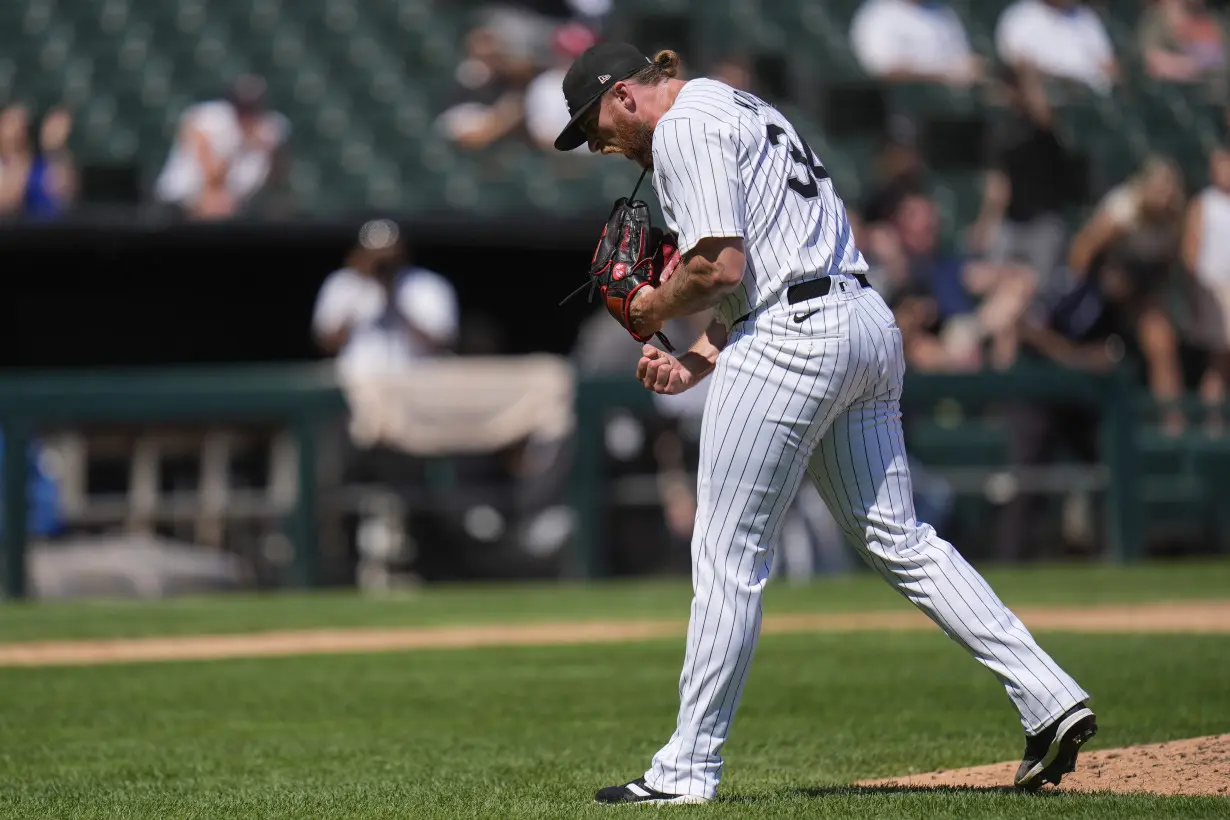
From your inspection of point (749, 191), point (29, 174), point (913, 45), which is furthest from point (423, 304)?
point (749, 191)

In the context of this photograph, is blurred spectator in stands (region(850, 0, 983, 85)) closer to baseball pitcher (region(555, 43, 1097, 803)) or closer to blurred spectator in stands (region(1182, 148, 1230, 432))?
blurred spectator in stands (region(1182, 148, 1230, 432))

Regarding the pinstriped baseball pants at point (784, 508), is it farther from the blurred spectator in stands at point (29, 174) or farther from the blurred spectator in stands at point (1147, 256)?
the blurred spectator in stands at point (29, 174)

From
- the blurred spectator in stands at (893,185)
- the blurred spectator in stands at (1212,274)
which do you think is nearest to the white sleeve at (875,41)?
the blurred spectator in stands at (893,185)

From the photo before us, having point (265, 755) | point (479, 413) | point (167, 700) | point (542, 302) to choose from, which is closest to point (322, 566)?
point (479, 413)

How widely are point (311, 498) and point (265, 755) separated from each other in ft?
17.9

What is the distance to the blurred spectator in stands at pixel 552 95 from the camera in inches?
524

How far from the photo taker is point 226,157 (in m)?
12.8

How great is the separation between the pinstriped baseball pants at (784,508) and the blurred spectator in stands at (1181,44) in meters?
12.1

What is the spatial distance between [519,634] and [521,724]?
277 cm

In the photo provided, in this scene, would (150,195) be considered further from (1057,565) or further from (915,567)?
(915,567)

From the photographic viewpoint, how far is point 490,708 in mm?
6117

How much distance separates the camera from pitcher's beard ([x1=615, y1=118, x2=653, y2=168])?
4008 millimetres

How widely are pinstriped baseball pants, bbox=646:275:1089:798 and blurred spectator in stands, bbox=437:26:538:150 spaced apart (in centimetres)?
986

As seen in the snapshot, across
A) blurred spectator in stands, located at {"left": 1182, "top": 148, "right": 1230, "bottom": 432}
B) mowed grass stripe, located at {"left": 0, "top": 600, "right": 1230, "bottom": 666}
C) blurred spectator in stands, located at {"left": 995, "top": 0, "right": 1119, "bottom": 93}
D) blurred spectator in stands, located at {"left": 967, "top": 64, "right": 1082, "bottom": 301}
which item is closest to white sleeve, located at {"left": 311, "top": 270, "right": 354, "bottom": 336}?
mowed grass stripe, located at {"left": 0, "top": 600, "right": 1230, "bottom": 666}
